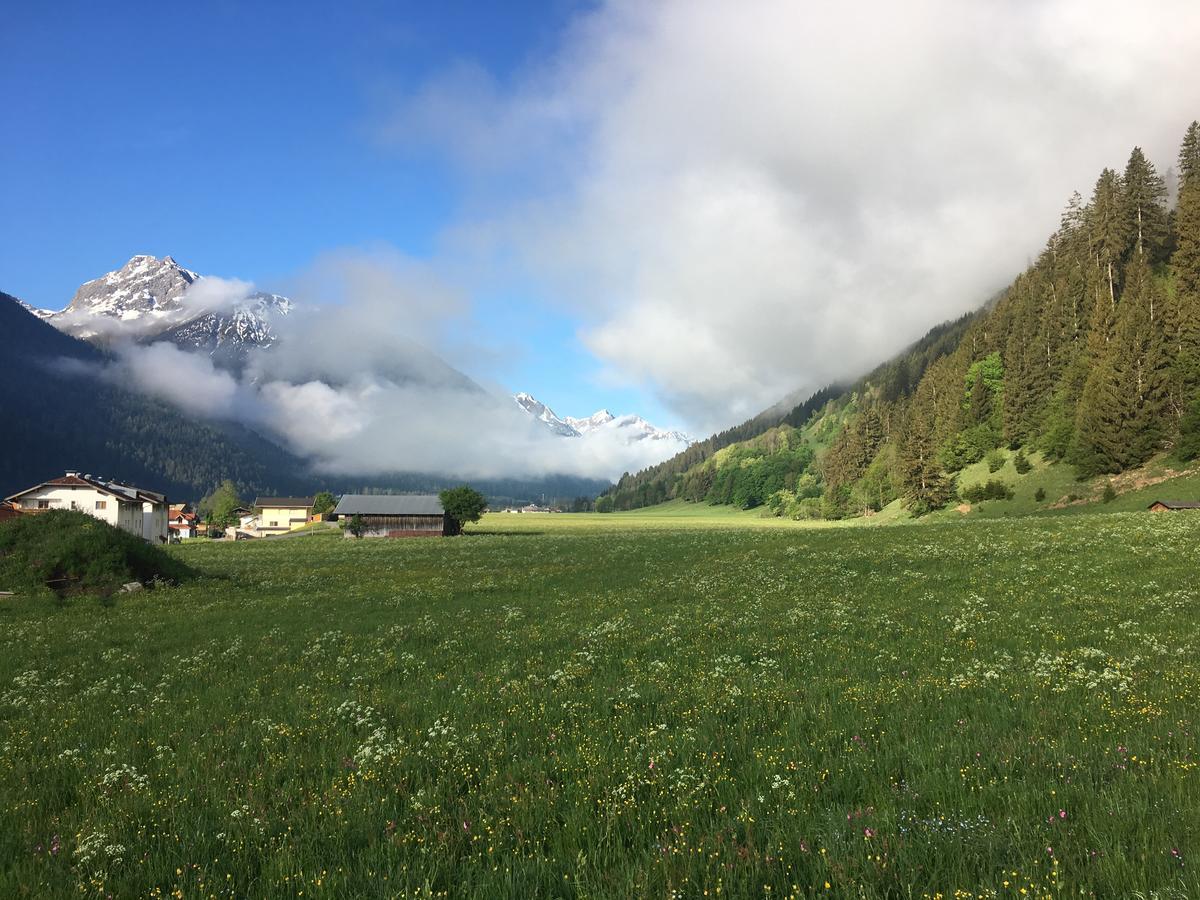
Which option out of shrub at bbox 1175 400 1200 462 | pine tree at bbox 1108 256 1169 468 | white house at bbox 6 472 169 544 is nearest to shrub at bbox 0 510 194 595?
white house at bbox 6 472 169 544

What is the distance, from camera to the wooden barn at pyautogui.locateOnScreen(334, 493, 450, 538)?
132 meters

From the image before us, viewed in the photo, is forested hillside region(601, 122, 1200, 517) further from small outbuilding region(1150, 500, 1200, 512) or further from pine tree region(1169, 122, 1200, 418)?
small outbuilding region(1150, 500, 1200, 512)

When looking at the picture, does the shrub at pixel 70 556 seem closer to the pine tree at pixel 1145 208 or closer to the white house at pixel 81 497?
the white house at pixel 81 497

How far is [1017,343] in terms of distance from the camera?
109812mm

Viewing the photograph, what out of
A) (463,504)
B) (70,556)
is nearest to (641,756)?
(70,556)

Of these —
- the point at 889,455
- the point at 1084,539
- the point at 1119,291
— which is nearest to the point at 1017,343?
the point at 1119,291

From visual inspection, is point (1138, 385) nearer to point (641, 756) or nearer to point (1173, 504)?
point (1173, 504)

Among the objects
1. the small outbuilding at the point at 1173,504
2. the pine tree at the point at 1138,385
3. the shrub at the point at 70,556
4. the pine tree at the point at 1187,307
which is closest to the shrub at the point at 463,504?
the shrub at the point at 70,556

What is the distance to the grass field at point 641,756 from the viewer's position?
5.28m

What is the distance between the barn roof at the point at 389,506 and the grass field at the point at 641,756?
116 meters

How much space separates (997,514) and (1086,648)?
272 feet

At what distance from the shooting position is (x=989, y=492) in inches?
3401

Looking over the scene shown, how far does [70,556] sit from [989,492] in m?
104

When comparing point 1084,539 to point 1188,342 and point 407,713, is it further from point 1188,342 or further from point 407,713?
point 1188,342
